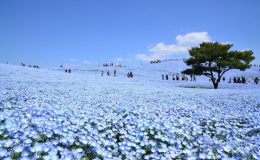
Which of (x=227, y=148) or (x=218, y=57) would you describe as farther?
(x=218, y=57)

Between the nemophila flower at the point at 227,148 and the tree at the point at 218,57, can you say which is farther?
the tree at the point at 218,57

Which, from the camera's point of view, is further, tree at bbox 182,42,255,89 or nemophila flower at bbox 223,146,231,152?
tree at bbox 182,42,255,89

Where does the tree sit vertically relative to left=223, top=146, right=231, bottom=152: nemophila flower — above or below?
above

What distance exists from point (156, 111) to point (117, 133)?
322 centimetres

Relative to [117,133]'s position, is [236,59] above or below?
above

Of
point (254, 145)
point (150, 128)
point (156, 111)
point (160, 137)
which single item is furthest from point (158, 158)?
point (156, 111)

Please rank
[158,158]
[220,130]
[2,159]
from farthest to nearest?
1. [220,130]
2. [158,158]
3. [2,159]

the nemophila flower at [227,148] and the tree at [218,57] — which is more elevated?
the tree at [218,57]

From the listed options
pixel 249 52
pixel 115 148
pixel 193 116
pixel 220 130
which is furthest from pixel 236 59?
pixel 115 148

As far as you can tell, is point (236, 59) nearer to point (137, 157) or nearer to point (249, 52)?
point (249, 52)

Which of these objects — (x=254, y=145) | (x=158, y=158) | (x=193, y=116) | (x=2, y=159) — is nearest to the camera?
(x=2, y=159)

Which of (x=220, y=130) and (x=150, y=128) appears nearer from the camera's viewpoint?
(x=150, y=128)

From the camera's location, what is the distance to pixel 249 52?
33125 mm

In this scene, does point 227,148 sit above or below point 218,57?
below
